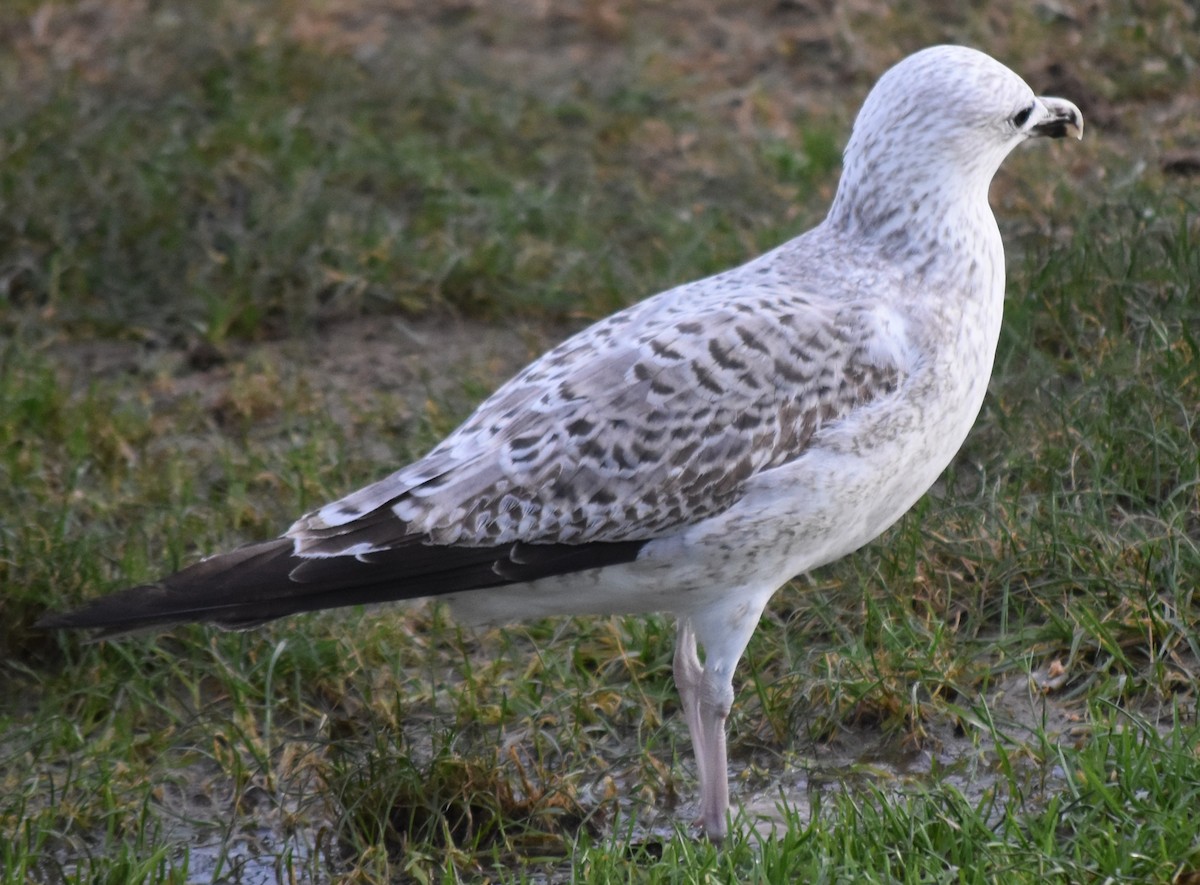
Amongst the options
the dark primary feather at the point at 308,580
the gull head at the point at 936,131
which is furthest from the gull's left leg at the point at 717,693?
the gull head at the point at 936,131

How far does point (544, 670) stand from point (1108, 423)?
1713 millimetres

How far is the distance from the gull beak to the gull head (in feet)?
0.10

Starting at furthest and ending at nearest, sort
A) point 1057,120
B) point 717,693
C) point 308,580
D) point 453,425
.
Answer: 1. point 453,425
2. point 1057,120
3. point 717,693
4. point 308,580

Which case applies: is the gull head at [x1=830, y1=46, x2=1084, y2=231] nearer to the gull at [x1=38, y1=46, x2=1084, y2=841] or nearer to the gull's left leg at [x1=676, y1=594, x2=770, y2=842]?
the gull at [x1=38, y1=46, x2=1084, y2=841]

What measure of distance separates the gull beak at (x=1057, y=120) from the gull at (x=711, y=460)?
15 centimetres

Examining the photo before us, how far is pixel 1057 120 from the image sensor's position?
4.23 meters

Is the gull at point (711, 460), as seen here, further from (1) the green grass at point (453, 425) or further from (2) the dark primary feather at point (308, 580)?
(1) the green grass at point (453, 425)

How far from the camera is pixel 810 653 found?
4.57m

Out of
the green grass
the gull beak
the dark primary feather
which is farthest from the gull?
the green grass

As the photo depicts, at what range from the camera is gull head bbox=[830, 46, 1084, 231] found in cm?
402

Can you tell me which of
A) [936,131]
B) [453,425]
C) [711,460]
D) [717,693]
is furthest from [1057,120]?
[453,425]

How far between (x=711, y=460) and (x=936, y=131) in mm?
933

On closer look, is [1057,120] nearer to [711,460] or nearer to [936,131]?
[936,131]

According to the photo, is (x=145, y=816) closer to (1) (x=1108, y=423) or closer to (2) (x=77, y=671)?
(2) (x=77, y=671)
